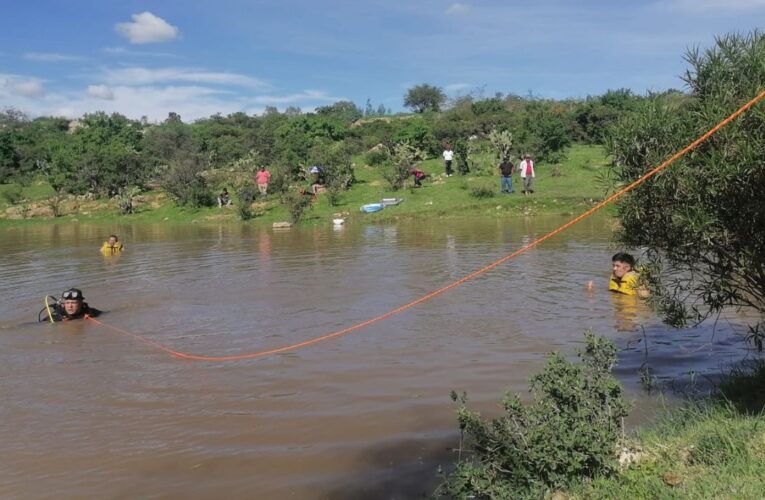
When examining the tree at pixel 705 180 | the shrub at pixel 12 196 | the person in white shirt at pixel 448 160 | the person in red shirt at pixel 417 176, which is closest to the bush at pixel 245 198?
the person in red shirt at pixel 417 176

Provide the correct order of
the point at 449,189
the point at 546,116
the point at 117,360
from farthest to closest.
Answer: the point at 546,116
the point at 449,189
the point at 117,360

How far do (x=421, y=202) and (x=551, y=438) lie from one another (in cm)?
2492

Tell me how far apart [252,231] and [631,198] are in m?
21.8

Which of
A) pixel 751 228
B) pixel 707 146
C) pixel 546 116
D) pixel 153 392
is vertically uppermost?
pixel 546 116

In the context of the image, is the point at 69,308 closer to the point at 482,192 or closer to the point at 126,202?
the point at 482,192

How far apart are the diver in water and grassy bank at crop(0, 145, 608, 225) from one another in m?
15.6

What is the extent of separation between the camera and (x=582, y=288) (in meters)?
12.3

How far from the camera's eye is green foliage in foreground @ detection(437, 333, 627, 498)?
A: 4109 millimetres

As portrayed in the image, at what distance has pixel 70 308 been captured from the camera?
1102cm

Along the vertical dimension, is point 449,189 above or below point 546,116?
below

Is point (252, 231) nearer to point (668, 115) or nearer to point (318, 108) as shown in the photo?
point (668, 115)

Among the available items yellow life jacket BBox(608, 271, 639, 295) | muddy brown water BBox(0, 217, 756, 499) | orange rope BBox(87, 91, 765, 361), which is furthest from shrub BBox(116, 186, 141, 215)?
yellow life jacket BBox(608, 271, 639, 295)

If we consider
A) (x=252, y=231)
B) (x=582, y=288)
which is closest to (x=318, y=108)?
(x=252, y=231)

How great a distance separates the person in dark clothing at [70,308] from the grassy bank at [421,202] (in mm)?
15605
